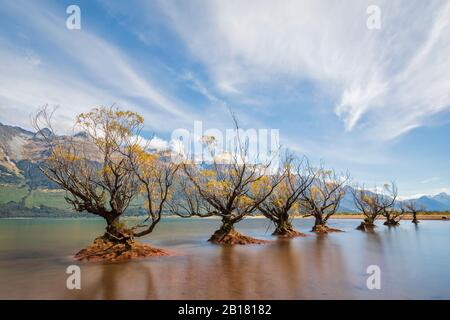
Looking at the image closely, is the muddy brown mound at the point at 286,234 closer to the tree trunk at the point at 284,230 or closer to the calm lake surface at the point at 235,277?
the tree trunk at the point at 284,230

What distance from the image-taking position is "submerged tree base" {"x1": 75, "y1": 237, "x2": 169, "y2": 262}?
18.4 metres

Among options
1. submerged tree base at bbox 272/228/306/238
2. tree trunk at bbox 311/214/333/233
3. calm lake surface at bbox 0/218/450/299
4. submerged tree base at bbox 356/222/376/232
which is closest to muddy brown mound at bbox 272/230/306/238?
submerged tree base at bbox 272/228/306/238

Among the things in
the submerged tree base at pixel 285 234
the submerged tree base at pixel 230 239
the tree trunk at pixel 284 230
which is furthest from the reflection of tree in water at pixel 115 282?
the tree trunk at pixel 284 230

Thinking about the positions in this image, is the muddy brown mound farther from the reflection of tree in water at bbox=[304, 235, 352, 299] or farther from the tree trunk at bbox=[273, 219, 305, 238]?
the reflection of tree in water at bbox=[304, 235, 352, 299]

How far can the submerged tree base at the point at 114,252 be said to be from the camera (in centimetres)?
1845

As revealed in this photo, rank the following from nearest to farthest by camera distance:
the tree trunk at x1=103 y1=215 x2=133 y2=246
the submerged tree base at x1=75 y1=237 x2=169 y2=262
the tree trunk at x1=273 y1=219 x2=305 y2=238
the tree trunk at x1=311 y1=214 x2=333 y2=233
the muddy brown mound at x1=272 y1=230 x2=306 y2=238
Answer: the submerged tree base at x1=75 y1=237 x2=169 y2=262, the tree trunk at x1=103 y1=215 x2=133 y2=246, the muddy brown mound at x1=272 y1=230 x2=306 y2=238, the tree trunk at x1=273 y1=219 x2=305 y2=238, the tree trunk at x1=311 y1=214 x2=333 y2=233

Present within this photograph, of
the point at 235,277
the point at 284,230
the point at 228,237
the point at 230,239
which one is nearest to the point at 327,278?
the point at 235,277

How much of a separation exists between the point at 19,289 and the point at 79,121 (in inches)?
482

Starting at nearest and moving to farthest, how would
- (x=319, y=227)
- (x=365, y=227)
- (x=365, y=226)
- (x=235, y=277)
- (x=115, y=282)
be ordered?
(x=115, y=282) → (x=235, y=277) → (x=319, y=227) → (x=365, y=227) → (x=365, y=226)

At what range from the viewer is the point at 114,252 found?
19.1 m

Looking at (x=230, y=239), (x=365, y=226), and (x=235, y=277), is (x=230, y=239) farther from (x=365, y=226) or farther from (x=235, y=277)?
(x=365, y=226)

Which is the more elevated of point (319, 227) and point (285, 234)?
point (285, 234)

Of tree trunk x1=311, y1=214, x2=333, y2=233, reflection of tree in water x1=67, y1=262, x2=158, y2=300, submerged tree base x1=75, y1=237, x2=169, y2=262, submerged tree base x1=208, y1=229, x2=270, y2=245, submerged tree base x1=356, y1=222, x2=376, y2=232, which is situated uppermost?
reflection of tree in water x1=67, y1=262, x2=158, y2=300

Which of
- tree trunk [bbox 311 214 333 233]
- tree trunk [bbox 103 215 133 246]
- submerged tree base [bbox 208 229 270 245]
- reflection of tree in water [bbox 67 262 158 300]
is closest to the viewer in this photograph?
reflection of tree in water [bbox 67 262 158 300]
